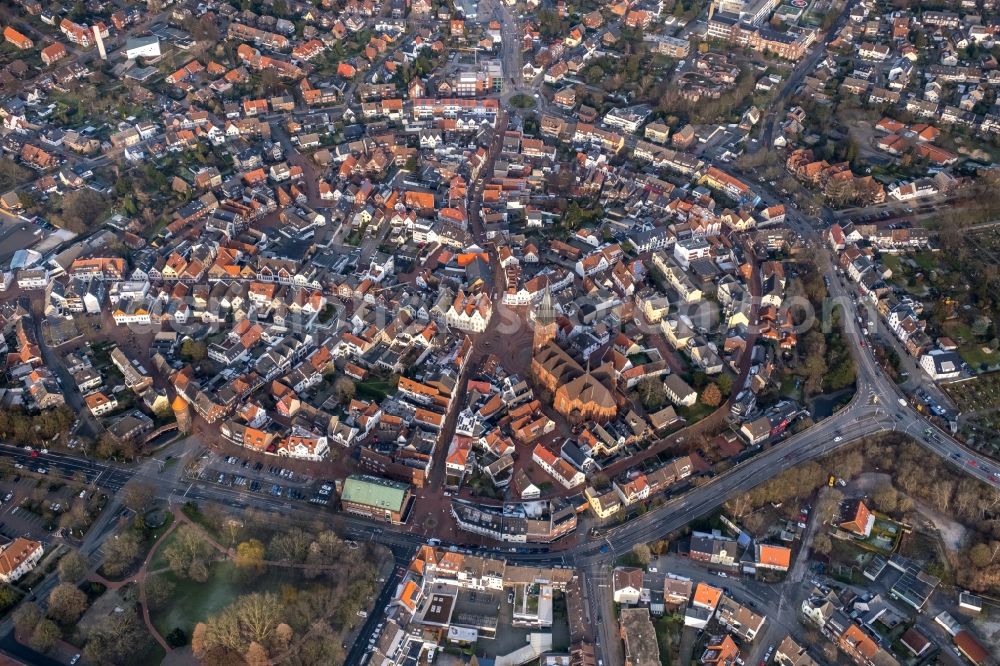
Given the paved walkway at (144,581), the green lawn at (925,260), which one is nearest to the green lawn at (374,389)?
the paved walkway at (144,581)

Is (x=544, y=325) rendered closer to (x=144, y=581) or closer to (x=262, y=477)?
(x=262, y=477)

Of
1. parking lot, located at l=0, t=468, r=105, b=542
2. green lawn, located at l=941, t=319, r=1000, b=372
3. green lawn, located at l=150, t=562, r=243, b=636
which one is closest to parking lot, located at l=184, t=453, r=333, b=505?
green lawn, located at l=150, t=562, r=243, b=636

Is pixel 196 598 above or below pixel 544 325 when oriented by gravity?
below

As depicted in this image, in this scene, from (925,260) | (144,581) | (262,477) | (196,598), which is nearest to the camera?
(196,598)

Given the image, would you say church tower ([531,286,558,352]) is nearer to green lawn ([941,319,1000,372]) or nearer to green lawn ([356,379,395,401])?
green lawn ([356,379,395,401])

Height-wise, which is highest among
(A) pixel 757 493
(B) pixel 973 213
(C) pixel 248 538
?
(B) pixel 973 213

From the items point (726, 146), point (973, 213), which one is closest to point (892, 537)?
point (973, 213)

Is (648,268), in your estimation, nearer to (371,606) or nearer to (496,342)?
(496,342)

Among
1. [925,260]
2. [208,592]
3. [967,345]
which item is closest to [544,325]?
[208,592]
